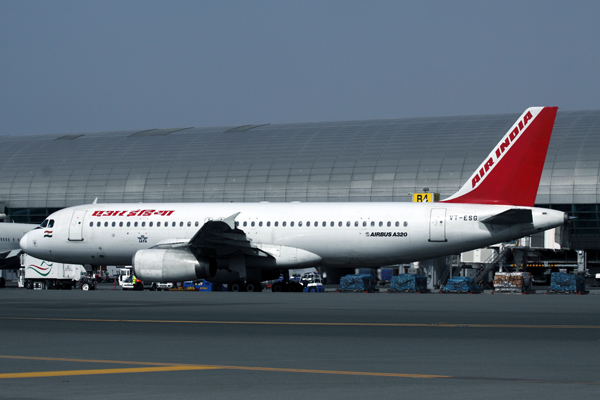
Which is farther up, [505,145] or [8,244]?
[505,145]

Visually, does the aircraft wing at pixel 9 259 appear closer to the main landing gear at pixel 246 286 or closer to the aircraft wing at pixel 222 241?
the main landing gear at pixel 246 286

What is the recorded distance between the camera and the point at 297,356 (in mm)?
11820

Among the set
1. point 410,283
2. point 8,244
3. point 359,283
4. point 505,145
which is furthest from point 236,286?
point 8,244

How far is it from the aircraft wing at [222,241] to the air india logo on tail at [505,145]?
10.5 metres

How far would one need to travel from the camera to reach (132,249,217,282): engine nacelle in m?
38.4

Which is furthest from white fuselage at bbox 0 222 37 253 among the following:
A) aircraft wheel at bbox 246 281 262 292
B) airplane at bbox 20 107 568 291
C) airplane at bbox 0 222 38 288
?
aircraft wheel at bbox 246 281 262 292

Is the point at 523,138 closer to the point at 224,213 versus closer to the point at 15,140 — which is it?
the point at 224,213

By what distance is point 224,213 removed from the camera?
41406mm

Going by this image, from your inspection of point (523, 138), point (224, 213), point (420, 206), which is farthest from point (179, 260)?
point (523, 138)

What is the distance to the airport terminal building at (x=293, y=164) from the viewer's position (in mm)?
71375

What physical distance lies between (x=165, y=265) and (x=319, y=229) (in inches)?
276

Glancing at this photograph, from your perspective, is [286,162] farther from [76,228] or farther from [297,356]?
[297,356]

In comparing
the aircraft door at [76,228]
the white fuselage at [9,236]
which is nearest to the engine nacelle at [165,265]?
the aircraft door at [76,228]

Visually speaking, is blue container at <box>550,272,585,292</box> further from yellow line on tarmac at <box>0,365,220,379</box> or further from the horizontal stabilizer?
yellow line on tarmac at <box>0,365,220,379</box>
